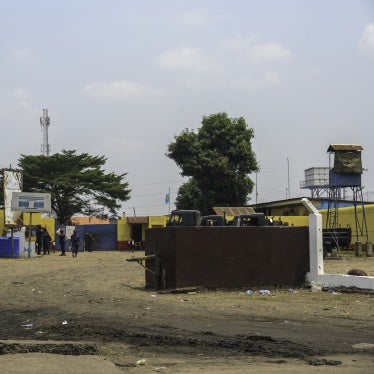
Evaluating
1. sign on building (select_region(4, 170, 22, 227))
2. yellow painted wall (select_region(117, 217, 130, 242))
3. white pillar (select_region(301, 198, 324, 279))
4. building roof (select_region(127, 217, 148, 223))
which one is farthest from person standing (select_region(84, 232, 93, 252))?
white pillar (select_region(301, 198, 324, 279))

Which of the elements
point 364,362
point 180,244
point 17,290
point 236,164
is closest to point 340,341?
point 364,362

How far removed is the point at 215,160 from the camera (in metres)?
47.5

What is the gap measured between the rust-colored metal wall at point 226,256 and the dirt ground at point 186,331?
36 cm

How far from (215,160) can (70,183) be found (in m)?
19.6

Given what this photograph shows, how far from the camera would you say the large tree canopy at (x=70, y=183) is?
60.9 metres

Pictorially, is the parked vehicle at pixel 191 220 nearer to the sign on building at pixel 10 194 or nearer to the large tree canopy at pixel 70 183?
the sign on building at pixel 10 194

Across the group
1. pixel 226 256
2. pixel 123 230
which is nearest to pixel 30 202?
pixel 123 230

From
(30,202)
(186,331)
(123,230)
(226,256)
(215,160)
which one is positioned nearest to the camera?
(186,331)

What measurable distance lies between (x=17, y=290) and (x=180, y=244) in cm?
512

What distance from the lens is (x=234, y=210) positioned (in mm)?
44344

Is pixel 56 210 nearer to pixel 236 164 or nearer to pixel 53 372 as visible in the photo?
pixel 236 164

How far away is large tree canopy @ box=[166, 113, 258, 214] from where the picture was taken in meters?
47.8

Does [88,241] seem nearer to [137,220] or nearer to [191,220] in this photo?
[137,220]

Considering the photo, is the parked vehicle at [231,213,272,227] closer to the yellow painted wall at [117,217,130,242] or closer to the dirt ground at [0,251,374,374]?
the dirt ground at [0,251,374,374]
